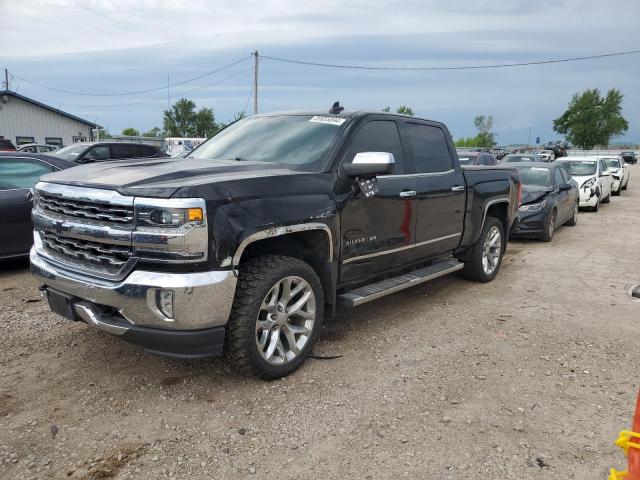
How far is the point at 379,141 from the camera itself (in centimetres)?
444

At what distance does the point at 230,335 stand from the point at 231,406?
18.2 inches

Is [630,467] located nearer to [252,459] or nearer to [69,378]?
[252,459]

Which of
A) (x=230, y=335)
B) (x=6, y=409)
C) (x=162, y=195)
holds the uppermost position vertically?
(x=162, y=195)

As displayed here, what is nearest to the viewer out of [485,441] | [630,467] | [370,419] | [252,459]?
[630,467]

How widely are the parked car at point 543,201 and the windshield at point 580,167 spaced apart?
4250mm

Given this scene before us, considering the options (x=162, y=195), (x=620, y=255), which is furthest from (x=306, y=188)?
(x=620, y=255)

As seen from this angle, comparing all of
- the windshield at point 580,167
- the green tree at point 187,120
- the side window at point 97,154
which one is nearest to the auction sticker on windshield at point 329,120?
the side window at point 97,154

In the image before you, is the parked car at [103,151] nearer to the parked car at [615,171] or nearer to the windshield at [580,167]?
the windshield at [580,167]

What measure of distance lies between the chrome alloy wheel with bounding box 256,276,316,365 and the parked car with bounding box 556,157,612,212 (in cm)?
1222

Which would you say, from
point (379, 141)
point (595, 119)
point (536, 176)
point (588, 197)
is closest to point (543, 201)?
point (536, 176)

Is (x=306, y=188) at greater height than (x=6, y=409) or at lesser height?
greater

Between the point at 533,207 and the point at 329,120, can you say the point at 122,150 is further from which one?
the point at 329,120

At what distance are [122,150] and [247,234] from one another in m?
11.7

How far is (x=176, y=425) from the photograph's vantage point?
304cm
